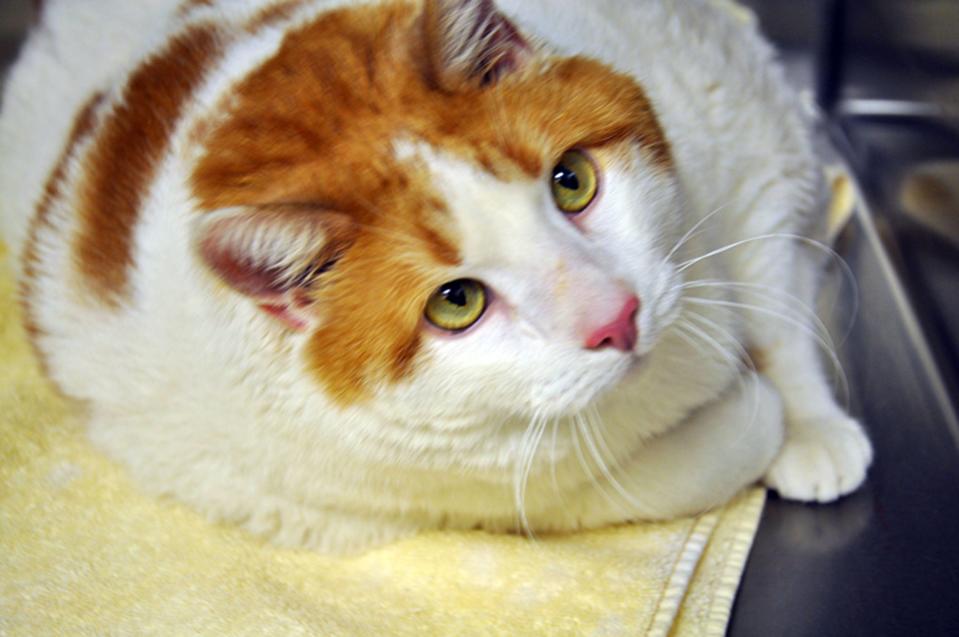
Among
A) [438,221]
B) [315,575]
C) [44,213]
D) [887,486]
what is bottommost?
[315,575]

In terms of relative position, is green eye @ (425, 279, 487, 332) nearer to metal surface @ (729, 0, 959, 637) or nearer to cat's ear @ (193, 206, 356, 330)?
cat's ear @ (193, 206, 356, 330)

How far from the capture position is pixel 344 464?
1.27 metres

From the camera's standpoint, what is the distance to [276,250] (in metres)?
1.06

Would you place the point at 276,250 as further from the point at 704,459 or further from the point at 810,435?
the point at 810,435

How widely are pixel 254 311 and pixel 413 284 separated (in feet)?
0.64

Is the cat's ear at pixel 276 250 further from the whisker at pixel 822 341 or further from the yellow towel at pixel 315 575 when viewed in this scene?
the whisker at pixel 822 341

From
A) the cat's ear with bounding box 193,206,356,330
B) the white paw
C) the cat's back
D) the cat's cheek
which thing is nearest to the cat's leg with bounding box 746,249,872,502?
the white paw

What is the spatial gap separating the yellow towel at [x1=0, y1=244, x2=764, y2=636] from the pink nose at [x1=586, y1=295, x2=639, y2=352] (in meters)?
0.41

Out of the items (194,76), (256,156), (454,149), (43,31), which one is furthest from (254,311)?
(43,31)

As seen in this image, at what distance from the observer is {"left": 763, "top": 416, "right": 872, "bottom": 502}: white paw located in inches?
58.1

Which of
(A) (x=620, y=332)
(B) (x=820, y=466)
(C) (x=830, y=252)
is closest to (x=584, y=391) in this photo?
(A) (x=620, y=332)

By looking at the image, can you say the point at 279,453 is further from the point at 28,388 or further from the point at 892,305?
the point at 892,305

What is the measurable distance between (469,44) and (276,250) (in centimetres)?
31

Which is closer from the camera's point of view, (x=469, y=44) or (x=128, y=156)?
(x=469, y=44)
